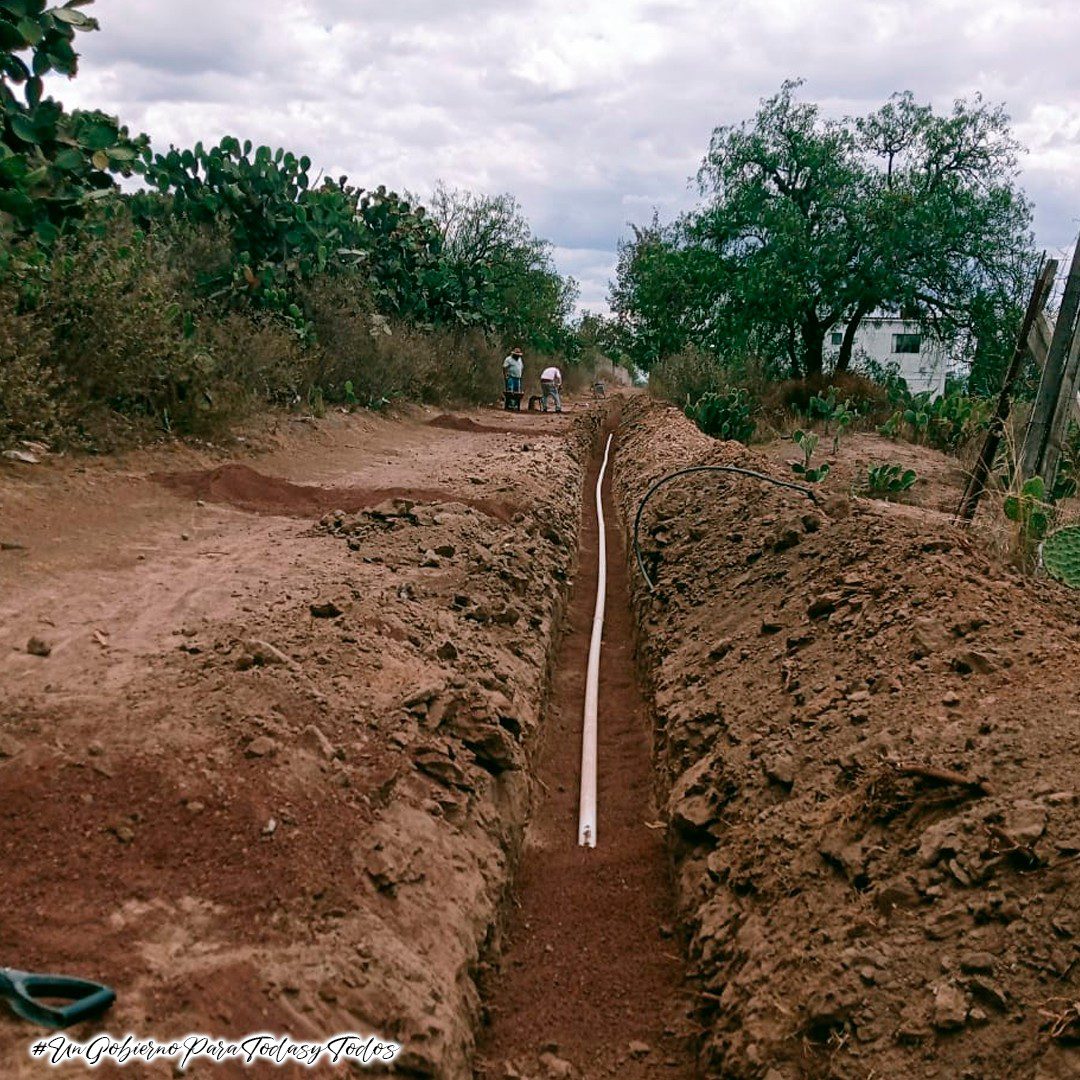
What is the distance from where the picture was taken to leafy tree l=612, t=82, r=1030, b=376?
58.0ft

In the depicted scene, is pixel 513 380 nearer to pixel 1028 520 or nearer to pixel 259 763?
pixel 1028 520

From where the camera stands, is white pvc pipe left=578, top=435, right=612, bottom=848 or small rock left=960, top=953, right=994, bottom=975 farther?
white pvc pipe left=578, top=435, right=612, bottom=848

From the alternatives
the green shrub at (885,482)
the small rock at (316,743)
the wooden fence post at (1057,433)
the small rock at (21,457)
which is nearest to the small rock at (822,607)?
the wooden fence post at (1057,433)

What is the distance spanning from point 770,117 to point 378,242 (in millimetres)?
8936

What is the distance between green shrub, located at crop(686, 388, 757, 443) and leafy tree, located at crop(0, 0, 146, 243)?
30.6 feet

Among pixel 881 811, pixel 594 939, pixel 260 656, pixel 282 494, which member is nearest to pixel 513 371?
pixel 282 494

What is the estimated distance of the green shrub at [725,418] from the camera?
15.1 m

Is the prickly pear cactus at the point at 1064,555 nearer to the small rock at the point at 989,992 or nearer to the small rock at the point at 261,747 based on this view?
the small rock at the point at 989,992

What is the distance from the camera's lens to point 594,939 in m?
4.07

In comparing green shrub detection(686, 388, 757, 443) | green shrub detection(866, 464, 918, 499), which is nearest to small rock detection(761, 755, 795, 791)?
green shrub detection(866, 464, 918, 499)

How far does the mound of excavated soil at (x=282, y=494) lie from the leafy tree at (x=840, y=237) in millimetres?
10864

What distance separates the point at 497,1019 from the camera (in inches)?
139

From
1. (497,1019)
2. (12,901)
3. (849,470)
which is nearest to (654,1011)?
(497,1019)

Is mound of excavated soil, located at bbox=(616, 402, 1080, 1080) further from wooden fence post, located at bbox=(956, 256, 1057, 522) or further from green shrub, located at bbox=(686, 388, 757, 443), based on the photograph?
green shrub, located at bbox=(686, 388, 757, 443)
